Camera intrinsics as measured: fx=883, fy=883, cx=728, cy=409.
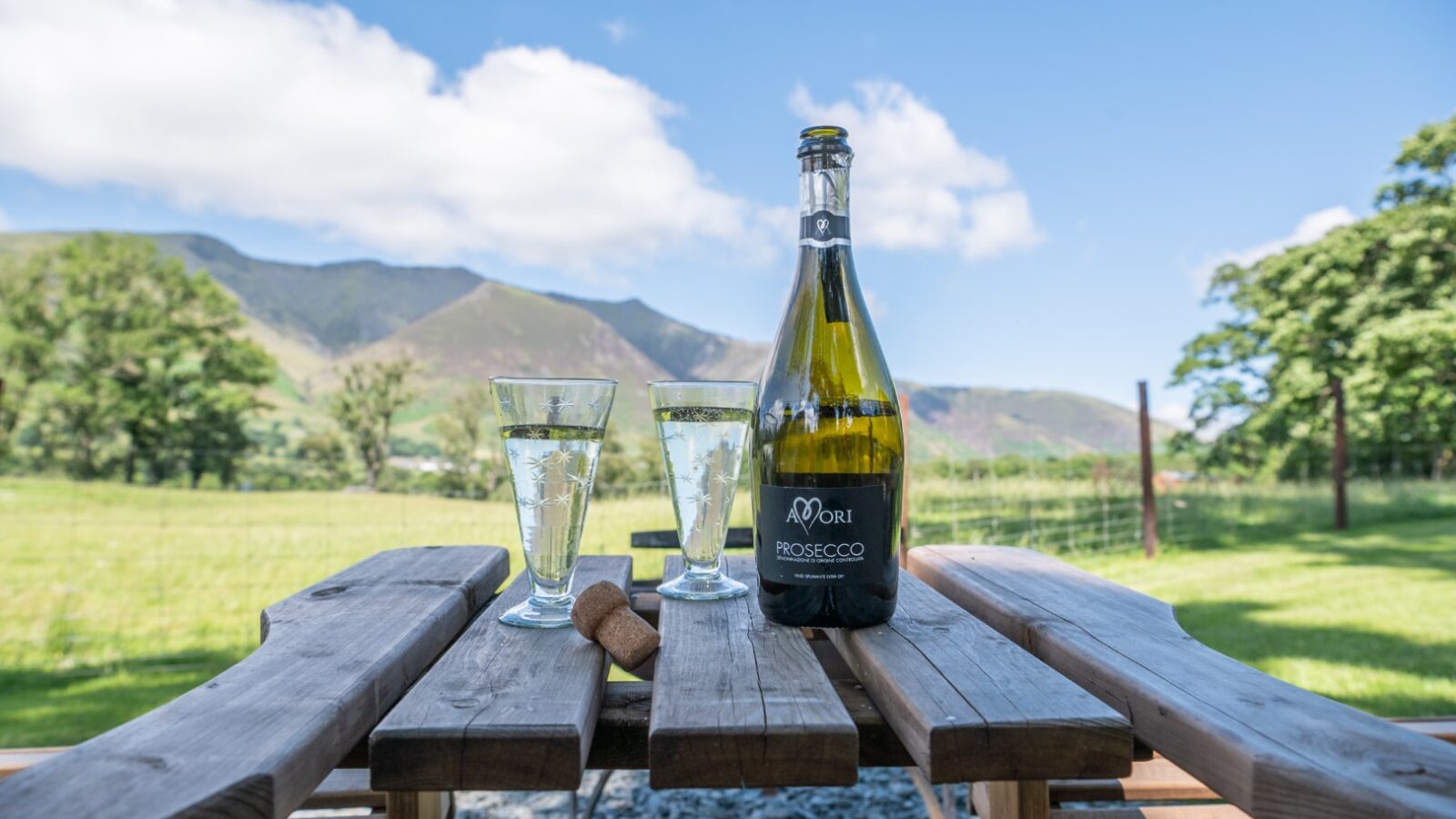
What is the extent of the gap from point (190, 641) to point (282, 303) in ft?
343

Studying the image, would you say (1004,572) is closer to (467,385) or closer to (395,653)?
(395,653)

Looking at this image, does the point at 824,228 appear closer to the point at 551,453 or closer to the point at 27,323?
the point at 551,453

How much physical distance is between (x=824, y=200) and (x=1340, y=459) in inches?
482

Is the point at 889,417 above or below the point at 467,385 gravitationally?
below

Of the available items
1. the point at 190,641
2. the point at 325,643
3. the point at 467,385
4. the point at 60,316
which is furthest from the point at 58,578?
the point at 60,316

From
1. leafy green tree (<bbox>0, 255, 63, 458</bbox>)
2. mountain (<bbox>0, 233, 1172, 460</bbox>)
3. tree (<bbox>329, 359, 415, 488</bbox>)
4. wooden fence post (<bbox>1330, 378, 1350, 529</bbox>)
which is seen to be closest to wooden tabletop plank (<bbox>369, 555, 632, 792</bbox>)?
wooden fence post (<bbox>1330, 378, 1350, 529</bbox>)

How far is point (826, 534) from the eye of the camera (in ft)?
3.82

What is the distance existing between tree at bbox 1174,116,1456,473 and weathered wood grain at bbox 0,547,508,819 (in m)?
14.6

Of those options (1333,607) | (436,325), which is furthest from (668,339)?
(1333,607)

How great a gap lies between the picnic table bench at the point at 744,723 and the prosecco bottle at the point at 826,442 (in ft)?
0.24

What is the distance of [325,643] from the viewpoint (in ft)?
3.76

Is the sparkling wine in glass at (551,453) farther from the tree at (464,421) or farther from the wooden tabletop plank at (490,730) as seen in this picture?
the tree at (464,421)

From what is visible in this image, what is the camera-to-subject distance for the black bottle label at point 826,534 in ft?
3.81

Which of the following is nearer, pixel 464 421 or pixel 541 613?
pixel 541 613
